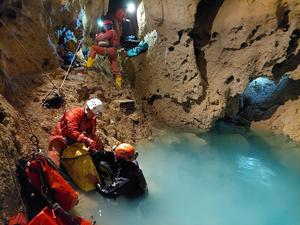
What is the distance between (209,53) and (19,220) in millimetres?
7283

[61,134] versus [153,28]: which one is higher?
[153,28]

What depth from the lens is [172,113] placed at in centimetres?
964

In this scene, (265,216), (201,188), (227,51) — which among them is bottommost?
(265,216)

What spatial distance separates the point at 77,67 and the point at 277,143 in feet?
18.6

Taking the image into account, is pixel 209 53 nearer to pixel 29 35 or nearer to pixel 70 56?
pixel 70 56

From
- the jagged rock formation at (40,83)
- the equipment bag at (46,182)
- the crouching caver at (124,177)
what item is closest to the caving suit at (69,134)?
the jagged rock formation at (40,83)

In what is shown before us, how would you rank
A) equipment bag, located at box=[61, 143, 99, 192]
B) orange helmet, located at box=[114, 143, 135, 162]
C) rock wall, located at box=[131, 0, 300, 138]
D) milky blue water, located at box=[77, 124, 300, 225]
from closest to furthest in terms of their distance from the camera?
orange helmet, located at box=[114, 143, 135, 162]
equipment bag, located at box=[61, 143, 99, 192]
milky blue water, located at box=[77, 124, 300, 225]
rock wall, located at box=[131, 0, 300, 138]

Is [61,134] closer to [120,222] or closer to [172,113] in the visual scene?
[120,222]

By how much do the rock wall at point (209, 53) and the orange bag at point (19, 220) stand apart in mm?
6211

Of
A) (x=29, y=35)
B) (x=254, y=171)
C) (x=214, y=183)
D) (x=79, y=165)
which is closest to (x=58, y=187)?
(x=79, y=165)

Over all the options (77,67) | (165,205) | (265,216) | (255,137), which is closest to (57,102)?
(77,67)

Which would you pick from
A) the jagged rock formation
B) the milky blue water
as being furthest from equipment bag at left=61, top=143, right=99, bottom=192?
the jagged rock formation

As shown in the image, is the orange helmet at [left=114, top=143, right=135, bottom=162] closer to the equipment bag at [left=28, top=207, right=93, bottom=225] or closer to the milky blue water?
the milky blue water

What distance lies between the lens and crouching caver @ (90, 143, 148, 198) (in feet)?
16.6
